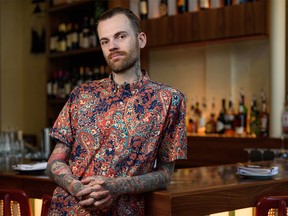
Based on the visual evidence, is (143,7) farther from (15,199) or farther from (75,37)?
(15,199)

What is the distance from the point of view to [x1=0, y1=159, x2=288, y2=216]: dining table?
1806 millimetres

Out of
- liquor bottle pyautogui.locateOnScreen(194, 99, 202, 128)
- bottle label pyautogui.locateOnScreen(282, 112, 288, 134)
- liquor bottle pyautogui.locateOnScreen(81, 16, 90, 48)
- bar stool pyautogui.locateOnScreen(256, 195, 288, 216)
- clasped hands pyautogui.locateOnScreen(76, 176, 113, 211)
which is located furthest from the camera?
liquor bottle pyautogui.locateOnScreen(81, 16, 90, 48)

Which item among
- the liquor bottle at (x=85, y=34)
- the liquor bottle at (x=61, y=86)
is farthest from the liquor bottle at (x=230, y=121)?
the liquor bottle at (x=61, y=86)

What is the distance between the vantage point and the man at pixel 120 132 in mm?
1748

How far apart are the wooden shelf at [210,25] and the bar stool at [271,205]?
237cm

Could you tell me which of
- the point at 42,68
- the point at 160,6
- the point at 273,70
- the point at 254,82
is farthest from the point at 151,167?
the point at 42,68

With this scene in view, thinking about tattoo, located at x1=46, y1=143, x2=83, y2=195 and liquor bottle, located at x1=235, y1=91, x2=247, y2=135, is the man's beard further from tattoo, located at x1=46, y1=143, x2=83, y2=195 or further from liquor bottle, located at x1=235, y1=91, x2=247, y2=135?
liquor bottle, located at x1=235, y1=91, x2=247, y2=135

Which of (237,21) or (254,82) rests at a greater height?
(237,21)

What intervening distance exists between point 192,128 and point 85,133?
314 centimetres

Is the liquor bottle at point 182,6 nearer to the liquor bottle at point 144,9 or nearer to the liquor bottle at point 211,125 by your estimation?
the liquor bottle at point 144,9

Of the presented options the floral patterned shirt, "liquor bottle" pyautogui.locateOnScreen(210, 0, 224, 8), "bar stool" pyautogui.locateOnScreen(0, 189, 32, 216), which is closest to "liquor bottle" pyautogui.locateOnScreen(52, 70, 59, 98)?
"liquor bottle" pyautogui.locateOnScreen(210, 0, 224, 8)

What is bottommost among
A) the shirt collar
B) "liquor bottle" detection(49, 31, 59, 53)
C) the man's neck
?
the shirt collar

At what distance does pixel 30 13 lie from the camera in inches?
262

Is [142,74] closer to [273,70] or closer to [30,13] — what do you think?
Answer: [273,70]
